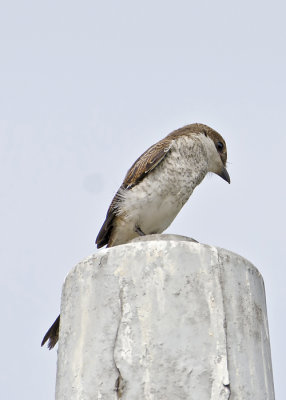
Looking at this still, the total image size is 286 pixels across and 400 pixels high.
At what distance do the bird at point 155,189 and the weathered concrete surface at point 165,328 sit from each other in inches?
86.8

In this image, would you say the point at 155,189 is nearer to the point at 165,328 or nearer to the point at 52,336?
the point at 52,336

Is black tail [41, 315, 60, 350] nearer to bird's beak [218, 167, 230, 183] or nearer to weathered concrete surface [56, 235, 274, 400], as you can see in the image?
weathered concrete surface [56, 235, 274, 400]

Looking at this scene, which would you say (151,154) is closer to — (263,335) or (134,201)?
(134,201)

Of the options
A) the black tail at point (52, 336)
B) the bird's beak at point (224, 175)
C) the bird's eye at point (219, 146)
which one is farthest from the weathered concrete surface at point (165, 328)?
the bird's eye at point (219, 146)

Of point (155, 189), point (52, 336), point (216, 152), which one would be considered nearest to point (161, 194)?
point (155, 189)

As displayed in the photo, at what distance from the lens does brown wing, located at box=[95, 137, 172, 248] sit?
604cm

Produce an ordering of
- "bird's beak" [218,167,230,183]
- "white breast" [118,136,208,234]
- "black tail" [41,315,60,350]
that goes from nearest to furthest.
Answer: "black tail" [41,315,60,350], "white breast" [118,136,208,234], "bird's beak" [218,167,230,183]

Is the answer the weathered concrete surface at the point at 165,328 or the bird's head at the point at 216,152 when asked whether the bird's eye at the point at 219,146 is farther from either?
the weathered concrete surface at the point at 165,328

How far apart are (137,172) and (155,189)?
259 millimetres

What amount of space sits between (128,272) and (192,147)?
2.90 m

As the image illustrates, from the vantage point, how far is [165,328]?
342cm

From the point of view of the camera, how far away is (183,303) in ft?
11.4

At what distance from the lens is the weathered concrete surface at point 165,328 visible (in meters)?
3.36

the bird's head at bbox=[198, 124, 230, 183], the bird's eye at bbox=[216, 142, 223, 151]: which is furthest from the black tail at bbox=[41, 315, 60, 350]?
the bird's eye at bbox=[216, 142, 223, 151]
